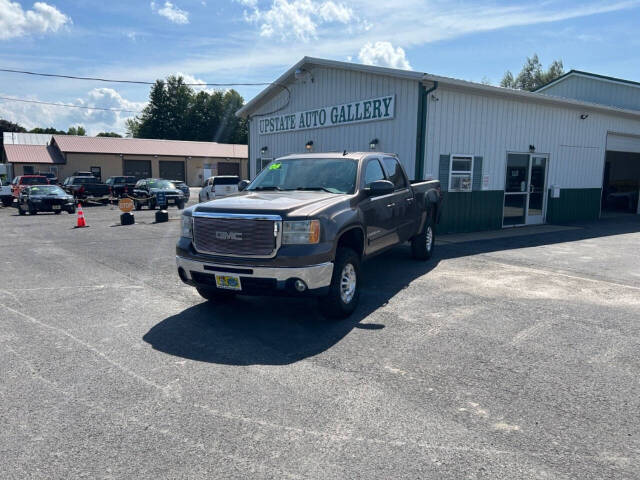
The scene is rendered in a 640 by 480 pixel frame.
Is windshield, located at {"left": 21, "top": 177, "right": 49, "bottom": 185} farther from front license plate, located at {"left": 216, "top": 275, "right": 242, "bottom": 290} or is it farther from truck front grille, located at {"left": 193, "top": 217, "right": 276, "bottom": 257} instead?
front license plate, located at {"left": 216, "top": 275, "right": 242, "bottom": 290}

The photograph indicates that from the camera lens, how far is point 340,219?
5.72 m

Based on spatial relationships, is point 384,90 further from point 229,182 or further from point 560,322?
point 229,182

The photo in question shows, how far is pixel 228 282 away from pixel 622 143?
18731 mm

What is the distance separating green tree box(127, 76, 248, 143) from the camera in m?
76.4

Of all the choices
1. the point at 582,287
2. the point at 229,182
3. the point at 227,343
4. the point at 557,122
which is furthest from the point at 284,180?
the point at 229,182

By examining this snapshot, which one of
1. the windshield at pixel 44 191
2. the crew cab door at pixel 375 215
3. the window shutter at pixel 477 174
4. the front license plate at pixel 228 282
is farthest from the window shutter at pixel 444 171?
the windshield at pixel 44 191

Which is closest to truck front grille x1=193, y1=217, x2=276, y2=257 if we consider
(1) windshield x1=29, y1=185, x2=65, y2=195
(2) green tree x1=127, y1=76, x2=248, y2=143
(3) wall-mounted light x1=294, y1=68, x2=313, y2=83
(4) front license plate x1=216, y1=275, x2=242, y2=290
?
(4) front license plate x1=216, y1=275, x2=242, y2=290

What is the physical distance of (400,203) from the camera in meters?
7.82

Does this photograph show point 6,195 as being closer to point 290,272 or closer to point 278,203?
point 278,203

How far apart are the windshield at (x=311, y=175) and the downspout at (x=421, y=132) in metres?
5.67

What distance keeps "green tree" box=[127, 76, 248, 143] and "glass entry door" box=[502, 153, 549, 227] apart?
64247 mm

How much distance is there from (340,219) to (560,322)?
289 cm

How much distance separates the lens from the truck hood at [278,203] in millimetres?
5375

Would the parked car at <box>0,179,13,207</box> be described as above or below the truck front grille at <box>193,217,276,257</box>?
below
